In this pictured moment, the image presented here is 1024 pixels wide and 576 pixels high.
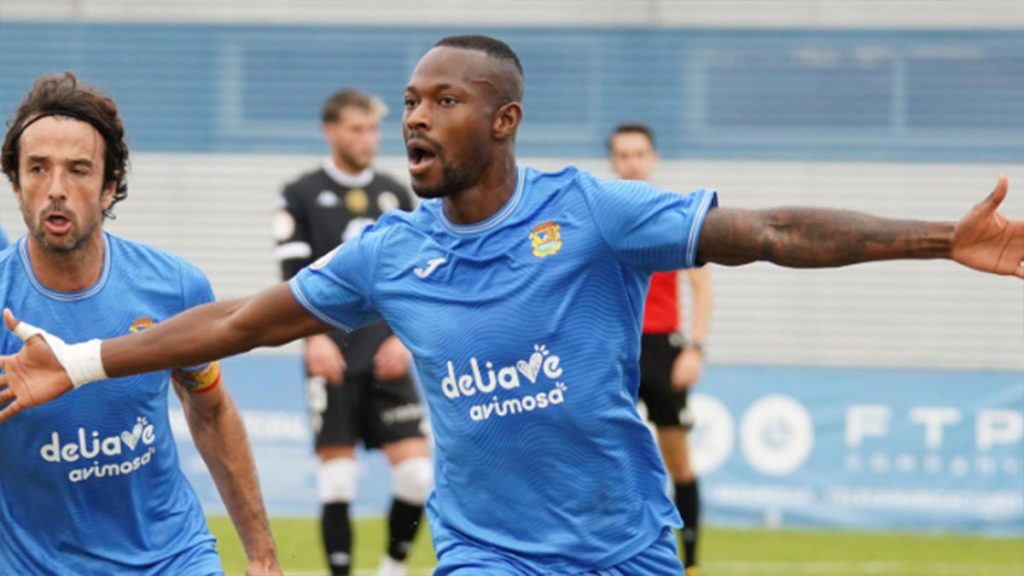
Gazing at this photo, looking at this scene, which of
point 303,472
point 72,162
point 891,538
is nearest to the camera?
point 72,162

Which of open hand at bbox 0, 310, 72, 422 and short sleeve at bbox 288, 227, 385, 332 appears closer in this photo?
open hand at bbox 0, 310, 72, 422

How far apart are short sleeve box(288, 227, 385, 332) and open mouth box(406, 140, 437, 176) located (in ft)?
0.95

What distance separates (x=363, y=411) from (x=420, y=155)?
5.28 meters

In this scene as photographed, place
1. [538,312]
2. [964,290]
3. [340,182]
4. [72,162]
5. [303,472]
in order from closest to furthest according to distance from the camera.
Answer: [538,312]
[72,162]
[340,182]
[303,472]
[964,290]

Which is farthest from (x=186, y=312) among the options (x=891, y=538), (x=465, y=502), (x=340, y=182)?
(x=891, y=538)

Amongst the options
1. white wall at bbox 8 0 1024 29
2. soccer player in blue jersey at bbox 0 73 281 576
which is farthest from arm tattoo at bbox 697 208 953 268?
white wall at bbox 8 0 1024 29

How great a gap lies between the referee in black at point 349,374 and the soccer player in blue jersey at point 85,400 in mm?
4274

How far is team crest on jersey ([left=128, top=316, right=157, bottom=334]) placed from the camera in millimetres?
5445

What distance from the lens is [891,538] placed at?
1475 centimetres

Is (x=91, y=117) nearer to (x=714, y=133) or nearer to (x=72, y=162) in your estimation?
(x=72, y=162)

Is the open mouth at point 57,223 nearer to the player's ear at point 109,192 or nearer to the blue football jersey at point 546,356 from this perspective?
the player's ear at point 109,192

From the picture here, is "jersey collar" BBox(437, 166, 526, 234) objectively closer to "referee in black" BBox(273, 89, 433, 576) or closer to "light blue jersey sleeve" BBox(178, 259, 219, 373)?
"light blue jersey sleeve" BBox(178, 259, 219, 373)

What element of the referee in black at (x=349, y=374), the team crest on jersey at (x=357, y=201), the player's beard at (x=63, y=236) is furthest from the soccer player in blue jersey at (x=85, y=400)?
the team crest on jersey at (x=357, y=201)

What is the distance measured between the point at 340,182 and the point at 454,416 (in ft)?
18.1
